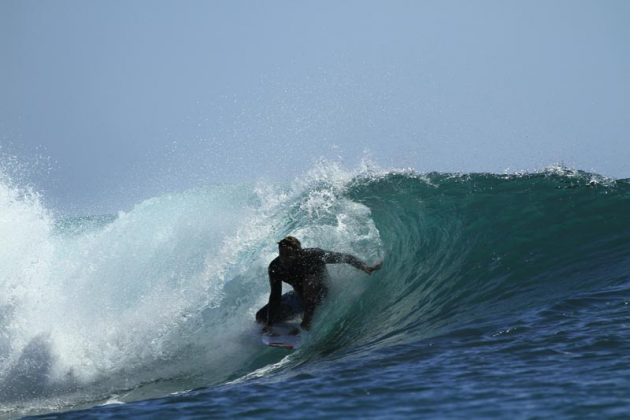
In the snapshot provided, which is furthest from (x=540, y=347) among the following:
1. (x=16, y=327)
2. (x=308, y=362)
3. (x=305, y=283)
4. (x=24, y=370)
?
(x=16, y=327)

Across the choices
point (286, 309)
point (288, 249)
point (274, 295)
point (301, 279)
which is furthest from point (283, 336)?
point (288, 249)

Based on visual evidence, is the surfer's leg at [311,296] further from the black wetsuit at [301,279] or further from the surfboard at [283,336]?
the surfboard at [283,336]

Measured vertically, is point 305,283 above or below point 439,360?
above

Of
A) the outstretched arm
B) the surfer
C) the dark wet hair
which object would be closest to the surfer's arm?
the surfer

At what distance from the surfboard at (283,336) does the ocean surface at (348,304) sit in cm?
16

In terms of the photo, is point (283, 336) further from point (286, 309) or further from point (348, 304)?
point (348, 304)

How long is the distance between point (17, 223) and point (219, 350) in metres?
5.55

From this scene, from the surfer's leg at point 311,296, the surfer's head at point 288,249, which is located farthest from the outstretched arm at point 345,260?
the surfer's head at point 288,249

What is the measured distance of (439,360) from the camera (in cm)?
705

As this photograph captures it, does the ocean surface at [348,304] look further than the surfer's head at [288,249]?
No

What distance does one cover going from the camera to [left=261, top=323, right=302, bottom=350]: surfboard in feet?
30.6

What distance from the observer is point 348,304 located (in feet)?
34.1

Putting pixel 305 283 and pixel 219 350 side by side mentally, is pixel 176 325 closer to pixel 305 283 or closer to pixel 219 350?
pixel 219 350

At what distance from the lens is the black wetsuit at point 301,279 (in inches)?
380
